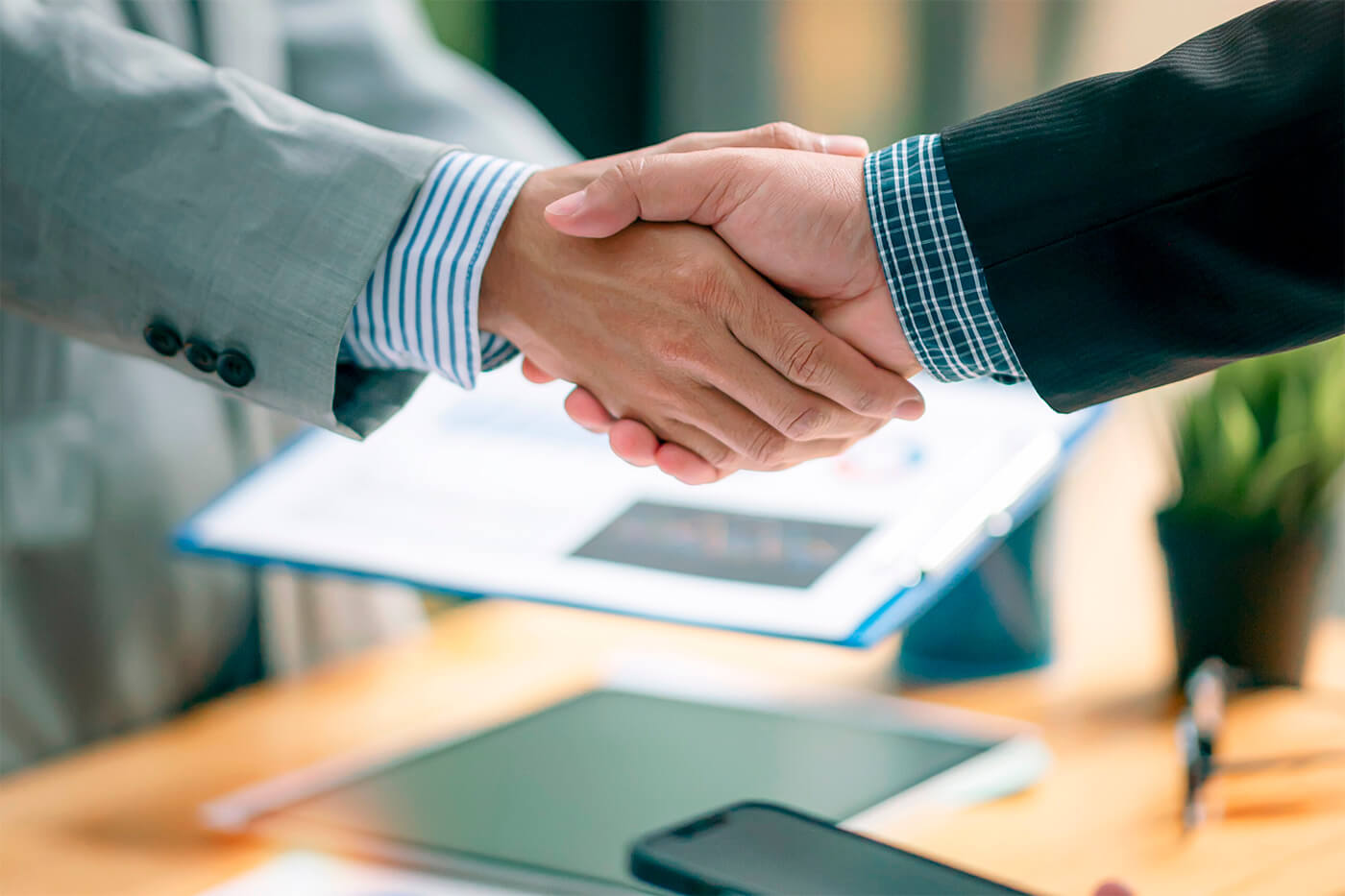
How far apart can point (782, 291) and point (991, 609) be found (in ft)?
1.14

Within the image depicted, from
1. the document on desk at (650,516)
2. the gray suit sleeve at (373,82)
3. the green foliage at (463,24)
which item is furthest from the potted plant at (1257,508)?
the green foliage at (463,24)

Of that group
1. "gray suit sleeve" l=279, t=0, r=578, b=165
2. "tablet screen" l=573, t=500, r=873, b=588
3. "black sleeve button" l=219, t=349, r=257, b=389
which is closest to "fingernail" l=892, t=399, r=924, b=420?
"tablet screen" l=573, t=500, r=873, b=588

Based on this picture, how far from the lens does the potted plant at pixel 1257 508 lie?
832 mm

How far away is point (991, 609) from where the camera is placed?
2.96 ft

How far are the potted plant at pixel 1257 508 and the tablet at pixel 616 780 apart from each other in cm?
18

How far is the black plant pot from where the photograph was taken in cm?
84

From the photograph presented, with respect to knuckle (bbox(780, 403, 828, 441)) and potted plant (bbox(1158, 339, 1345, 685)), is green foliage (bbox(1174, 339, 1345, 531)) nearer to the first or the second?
potted plant (bbox(1158, 339, 1345, 685))

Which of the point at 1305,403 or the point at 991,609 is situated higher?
the point at 1305,403

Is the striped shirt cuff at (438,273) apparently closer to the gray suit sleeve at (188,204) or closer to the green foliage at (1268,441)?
the gray suit sleeve at (188,204)

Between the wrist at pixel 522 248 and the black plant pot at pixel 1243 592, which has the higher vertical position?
the wrist at pixel 522 248

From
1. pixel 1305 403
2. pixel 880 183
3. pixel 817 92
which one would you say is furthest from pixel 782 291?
pixel 817 92

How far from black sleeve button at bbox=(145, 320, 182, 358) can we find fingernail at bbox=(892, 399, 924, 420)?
367 millimetres

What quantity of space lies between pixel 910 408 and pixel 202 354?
36 centimetres

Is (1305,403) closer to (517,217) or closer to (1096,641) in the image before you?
(1096,641)
